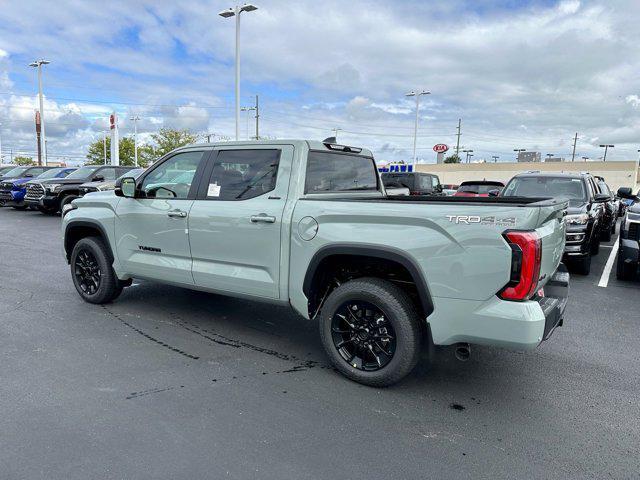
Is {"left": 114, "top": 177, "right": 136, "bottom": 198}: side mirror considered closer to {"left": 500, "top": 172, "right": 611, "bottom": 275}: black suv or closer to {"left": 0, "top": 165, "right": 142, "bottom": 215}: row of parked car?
{"left": 500, "top": 172, "right": 611, "bottom": 275}: black suv

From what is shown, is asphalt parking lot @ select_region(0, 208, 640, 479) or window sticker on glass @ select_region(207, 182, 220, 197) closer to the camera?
asphalt parking lot @ select_region(0, 208, 640, 479)

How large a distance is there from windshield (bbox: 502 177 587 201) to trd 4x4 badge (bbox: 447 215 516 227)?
21.8ft

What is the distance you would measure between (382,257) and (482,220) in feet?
2.45

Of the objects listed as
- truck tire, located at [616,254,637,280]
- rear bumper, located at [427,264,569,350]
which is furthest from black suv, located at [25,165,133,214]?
rear bumper, located at [427,264,569,350]

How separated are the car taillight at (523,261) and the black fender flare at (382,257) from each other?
1.83 feet

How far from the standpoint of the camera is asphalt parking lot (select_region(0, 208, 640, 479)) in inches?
107

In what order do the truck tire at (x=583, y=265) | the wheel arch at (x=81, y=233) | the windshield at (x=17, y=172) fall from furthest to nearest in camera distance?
the windshield at (x=17, y=172)
the truck tire at (x=583, y=265)
the wheel arch at (x=81, y=233)

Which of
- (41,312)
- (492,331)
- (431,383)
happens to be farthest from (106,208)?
(492,331)

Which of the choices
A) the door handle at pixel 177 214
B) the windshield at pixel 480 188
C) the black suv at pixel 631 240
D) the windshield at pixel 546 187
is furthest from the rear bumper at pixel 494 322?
the windshield at pixel 480 188

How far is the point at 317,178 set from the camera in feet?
14.1

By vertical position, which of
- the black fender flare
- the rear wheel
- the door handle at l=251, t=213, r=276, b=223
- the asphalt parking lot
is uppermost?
the door handle at l=251, t=213, r=276, b=223

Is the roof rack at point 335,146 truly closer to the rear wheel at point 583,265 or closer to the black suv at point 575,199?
the black suv at point 575,199

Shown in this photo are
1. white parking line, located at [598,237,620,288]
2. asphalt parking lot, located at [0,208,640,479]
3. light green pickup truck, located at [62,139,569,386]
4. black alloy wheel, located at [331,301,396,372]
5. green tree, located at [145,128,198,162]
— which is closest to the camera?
asphalt parking lot, located at [0,208,640,479]

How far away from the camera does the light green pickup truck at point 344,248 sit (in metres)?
3.04
